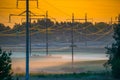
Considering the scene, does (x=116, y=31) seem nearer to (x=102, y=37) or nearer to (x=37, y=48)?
(x=37, y=48)

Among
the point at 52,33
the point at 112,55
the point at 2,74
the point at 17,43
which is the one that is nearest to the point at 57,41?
the point at 52,33

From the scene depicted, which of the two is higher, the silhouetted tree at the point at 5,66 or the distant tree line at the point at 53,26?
the distant tree line at the point at 53,26

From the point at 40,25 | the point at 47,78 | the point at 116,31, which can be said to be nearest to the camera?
the point at 47,78

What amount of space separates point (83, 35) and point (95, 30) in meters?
3.84

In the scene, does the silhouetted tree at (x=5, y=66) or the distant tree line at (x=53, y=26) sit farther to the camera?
the distant tree line at (x=53, y=26)

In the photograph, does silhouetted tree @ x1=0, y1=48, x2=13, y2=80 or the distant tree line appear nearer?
silhouetted tree @ x1=0, y1=48, x2=13, y2=80

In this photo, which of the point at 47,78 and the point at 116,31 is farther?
the point at 116,31

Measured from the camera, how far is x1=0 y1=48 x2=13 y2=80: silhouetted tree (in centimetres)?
2224

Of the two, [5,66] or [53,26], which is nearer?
[5,66]

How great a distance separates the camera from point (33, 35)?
5482 inches

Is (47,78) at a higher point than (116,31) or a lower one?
lower

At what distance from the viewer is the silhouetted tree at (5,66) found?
2224 centimetres

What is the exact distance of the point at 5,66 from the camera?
2244 centimetres

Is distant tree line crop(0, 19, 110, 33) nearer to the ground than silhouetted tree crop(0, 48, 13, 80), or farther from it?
farther from it
